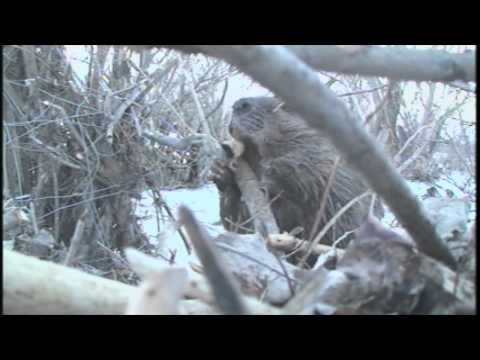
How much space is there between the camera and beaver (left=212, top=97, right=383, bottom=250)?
8.69 feet

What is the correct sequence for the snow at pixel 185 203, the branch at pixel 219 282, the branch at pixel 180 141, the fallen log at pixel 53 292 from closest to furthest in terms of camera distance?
the branch at pixel 219 282
the fallen log at pixel 53 292
the branch at pixel 180 141
the snow at pixel 185 203

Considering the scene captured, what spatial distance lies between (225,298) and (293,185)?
201cm

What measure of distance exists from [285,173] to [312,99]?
196cm

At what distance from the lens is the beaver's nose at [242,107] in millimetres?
2711

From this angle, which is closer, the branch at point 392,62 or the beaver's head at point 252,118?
the branch at point 392,62

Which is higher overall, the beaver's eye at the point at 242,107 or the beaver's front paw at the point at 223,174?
the beaver's eye at the point at 242,107

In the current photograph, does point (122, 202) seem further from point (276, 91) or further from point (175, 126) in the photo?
point (276, 91)

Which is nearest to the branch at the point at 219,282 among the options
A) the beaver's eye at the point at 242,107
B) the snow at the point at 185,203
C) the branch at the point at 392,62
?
the branch at the point at 392,62

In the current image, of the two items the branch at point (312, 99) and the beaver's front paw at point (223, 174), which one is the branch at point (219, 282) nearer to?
the branch at point (312, 99)

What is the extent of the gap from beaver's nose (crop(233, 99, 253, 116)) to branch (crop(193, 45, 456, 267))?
5.71ft

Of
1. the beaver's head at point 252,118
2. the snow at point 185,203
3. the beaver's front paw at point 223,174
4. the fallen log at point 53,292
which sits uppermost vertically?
the beaver's head at point 252,118

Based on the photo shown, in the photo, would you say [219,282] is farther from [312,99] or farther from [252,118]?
[252,118]

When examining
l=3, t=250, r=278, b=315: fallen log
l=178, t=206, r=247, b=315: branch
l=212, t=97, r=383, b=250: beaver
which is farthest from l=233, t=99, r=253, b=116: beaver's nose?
l=178, t=206, r=247, b=315: branch

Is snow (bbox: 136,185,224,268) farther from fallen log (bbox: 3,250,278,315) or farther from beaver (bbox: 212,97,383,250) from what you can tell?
fallen log (bbox: 3,250,278,315)
